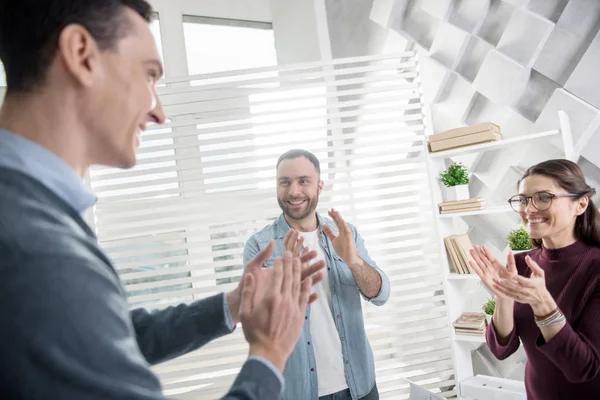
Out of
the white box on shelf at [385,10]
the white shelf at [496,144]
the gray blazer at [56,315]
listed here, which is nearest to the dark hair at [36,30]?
the gray blazer at [56,315]

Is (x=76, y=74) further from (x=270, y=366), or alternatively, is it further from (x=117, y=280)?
(x=270, y=366)

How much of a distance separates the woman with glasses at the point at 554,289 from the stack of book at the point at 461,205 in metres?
0.69

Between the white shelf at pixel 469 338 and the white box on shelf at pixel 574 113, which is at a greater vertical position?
the white box on shelf at pixel 574 113

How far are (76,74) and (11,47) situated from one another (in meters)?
0.14

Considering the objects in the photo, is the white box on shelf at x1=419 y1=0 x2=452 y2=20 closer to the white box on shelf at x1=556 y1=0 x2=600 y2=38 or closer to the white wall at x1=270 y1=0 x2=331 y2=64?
the white box on shelf at x1=556 y1=0 x2=600 y2=38

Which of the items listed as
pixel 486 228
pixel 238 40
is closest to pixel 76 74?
pixel 486 228

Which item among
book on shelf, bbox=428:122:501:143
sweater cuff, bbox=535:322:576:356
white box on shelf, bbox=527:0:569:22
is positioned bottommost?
sweater cuff, bbox=535:322:576:356

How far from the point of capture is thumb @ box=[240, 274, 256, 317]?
2.75 feet

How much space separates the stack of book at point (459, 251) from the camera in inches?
110

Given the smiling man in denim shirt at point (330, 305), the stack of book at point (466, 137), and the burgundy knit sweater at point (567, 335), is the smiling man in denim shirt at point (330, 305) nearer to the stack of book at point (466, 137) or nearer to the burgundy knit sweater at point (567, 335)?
the burgundy knit sweater at point (567, 335)

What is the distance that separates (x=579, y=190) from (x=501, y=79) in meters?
1.15

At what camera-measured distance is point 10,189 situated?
0.57m

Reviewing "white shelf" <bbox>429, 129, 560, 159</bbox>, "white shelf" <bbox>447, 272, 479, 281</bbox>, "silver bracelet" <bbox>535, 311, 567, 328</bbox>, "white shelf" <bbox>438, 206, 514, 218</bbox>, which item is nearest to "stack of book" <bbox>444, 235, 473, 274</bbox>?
"white shelf" <bbox>447, 272, 479, 281</bbox>

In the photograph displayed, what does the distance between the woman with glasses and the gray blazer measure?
1416 mm
